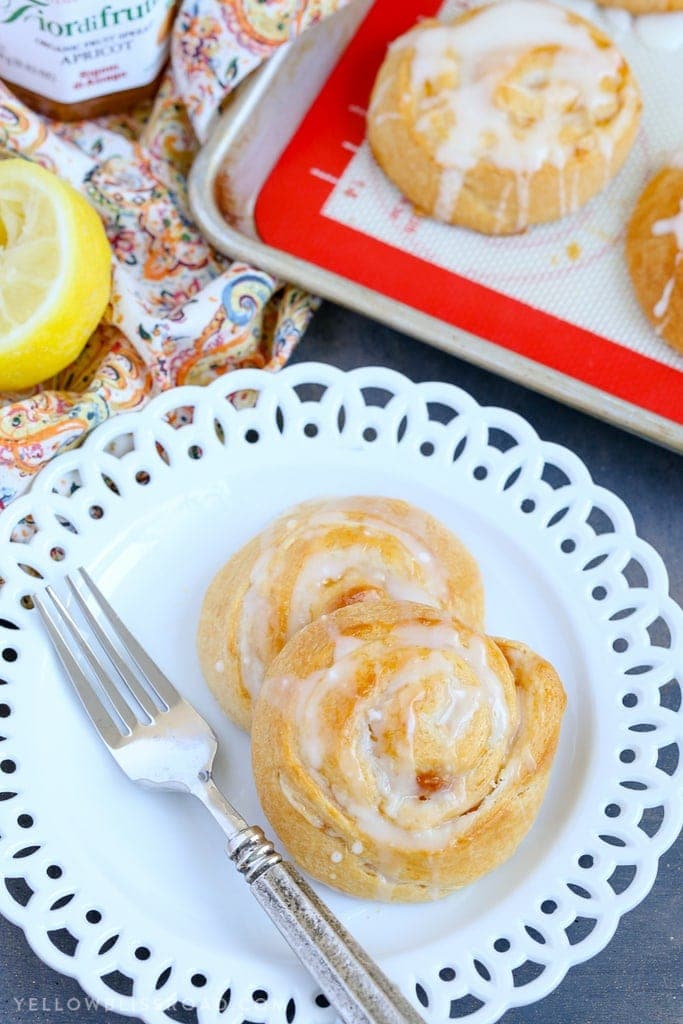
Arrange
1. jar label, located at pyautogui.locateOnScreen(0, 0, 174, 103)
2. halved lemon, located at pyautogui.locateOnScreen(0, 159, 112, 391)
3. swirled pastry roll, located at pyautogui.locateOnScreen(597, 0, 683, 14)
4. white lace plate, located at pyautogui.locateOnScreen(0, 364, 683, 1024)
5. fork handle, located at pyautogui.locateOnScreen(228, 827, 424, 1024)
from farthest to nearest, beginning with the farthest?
swirled pastry roll, located at pyautogui.locateOnScreen(597, 0, 683, 14)
jar label, located at pyautogui.locateOnScreen(0, 0, 174, 103)
halved lemon, located at pyautogui.locateOnScreen(0, 159, 112, 391)
white lace plate, located at pyautogui.locateOnScreen(0, 364, 683, 1024)
fork handle, located at pyautogui.locateOnScreen(228, 827, 424, 1024)

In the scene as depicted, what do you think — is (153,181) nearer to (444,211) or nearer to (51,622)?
(444,211)

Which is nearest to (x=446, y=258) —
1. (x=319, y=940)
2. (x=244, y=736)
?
(x=244, y=736)

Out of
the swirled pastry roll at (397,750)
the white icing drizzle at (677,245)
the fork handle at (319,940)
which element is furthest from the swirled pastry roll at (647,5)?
the fork handle at (319,940)

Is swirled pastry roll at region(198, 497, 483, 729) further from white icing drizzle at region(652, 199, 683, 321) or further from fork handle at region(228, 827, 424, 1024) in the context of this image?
white icing drizzle at region(652, 199, 683, 321)

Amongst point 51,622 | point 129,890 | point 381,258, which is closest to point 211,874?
point 129,890

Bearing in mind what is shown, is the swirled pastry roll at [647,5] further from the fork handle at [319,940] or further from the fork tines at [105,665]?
the fork handle at [319,940]

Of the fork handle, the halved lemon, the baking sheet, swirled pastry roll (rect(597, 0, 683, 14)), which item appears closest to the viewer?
the fork handle

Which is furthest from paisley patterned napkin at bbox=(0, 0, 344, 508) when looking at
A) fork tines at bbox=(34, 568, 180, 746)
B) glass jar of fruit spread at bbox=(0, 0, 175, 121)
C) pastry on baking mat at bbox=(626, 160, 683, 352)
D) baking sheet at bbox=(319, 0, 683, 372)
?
pastry on baking mat at bbox=(626, 160, 683, 352)
